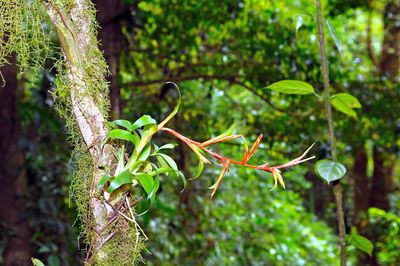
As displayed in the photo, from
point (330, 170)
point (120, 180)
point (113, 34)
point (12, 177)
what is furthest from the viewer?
point (12, 177)

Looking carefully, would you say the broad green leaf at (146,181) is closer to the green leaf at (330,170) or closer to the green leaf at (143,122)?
the green leaf at (143,122)

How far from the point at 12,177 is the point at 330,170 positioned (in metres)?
1.89

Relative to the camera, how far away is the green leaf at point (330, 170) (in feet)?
3.85

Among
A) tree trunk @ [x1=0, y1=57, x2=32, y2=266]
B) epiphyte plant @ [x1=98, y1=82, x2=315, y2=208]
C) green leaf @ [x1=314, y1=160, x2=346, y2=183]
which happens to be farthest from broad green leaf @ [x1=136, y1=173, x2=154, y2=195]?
tree trunk @ [x1=0, y1=57, x2=32, y2=266]

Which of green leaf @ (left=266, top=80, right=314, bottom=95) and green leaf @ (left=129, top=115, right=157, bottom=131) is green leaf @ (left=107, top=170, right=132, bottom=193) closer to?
green leaf @ (left=129, top=115, right=157, bottom=131)

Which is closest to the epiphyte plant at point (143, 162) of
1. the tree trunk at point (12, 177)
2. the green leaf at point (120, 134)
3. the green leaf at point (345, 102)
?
the green leaf at point (120, 134)

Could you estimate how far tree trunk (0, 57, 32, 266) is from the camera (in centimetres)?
269

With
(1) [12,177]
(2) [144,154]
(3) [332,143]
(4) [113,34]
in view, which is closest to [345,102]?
(3) [332,143]

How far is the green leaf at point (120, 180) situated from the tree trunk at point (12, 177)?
200cm

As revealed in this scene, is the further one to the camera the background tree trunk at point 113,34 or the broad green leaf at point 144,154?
the background tree trunk at point 113,34

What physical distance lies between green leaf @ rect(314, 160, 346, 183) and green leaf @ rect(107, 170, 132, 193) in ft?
1.61

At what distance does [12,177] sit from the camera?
273cm

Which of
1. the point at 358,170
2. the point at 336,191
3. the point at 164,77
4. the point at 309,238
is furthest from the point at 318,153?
the point at 358,170

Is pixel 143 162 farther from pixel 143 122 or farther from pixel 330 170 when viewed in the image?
pixel 330 170
